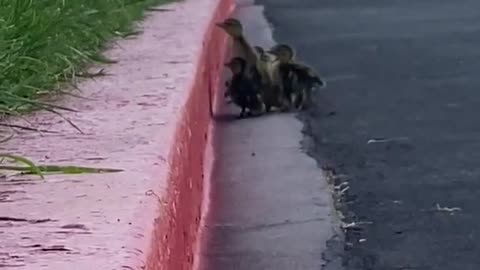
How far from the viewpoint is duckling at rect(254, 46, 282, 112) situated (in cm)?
729

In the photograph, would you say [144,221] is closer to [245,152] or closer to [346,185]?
[346,185]

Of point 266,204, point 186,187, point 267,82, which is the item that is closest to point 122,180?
point 186,187

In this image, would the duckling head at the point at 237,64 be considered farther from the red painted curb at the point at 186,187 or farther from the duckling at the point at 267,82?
the red painted curb at the point at 186,187

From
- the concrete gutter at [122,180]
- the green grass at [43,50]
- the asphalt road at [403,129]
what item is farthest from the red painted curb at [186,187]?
the asphalt road at [403,129]

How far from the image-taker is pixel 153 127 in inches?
160

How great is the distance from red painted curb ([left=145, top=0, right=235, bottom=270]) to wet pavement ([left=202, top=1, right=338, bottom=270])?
86 millimetres

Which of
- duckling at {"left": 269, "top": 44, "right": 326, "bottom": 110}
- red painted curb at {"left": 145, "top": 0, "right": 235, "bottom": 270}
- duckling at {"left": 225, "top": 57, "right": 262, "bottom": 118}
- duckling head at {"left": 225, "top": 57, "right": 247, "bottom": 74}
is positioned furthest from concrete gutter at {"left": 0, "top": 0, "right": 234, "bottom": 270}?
duckling at {"left": 269, "top": 44, "right": 326, "bottom": 110}

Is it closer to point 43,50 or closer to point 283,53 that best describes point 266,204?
point 43,50

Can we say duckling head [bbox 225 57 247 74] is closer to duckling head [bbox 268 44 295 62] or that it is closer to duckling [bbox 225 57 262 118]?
duckling [bbox 225 57 262 118]

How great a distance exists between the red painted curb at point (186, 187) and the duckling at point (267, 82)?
61 centimetres

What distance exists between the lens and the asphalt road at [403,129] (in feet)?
14.9

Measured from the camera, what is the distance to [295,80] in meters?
7.44

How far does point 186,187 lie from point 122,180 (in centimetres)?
70

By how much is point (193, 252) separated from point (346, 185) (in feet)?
3.89
